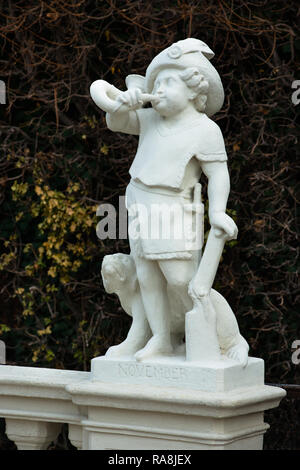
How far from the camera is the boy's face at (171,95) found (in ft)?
10.8

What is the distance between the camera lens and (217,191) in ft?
10.7

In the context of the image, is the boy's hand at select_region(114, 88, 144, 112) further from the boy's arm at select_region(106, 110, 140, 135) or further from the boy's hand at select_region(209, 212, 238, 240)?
the boy's hand at select_region(209, 212, 238, 240)

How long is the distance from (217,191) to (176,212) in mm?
173

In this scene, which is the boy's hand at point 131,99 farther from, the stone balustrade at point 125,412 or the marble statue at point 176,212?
the stone balustrade at point 125,412

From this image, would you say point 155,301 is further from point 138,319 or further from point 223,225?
point 223,225

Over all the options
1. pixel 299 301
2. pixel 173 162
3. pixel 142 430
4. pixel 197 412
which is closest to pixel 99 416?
pixel 142 430

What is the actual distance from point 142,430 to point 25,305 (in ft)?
7.37

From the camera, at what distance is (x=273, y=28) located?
198 inches

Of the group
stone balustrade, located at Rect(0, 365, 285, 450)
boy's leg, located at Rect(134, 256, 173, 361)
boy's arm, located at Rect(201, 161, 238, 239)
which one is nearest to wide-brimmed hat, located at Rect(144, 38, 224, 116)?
boy's arm, located at Rect(201, 161, 238, 239)

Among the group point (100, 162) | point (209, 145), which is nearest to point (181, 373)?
point (209, 145)

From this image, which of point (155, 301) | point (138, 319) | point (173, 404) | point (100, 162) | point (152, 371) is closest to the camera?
point (173, 404)

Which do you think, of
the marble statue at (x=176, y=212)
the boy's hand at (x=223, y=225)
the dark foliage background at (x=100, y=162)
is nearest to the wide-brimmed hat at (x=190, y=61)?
the marble statue at (x=176, y=212)

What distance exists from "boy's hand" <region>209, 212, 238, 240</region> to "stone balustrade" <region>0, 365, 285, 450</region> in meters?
0.56
